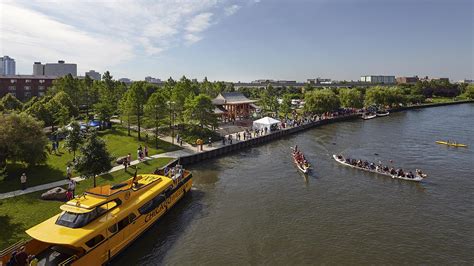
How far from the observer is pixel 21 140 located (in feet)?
120

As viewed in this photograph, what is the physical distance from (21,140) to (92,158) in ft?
35.2

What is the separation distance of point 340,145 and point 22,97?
109m

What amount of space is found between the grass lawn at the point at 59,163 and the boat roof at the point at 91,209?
9814 millimetres

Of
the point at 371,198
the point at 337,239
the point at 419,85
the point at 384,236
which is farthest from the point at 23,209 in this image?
the point at 419,85

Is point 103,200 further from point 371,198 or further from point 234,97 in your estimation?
point 234,97

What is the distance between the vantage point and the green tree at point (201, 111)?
62.8 metres

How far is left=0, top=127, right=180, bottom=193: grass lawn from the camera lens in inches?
1430

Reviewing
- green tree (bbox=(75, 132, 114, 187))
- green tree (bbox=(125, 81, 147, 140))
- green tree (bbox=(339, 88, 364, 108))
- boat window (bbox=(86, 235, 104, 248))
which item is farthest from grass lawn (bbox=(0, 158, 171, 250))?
green tree (bbox=(339, 88, 364, 108))

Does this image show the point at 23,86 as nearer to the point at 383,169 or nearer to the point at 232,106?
the point at 232,106

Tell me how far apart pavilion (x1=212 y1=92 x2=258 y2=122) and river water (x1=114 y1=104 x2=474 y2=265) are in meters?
31.9

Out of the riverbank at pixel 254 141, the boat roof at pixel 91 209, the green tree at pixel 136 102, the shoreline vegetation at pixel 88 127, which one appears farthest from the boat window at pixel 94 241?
the green tree at pixel 136 102

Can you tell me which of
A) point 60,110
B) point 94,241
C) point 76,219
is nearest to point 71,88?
point 60,110

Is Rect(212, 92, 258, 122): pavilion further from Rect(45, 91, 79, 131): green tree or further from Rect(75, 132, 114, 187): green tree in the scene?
Rect(75, 132, 114, 187): green tree

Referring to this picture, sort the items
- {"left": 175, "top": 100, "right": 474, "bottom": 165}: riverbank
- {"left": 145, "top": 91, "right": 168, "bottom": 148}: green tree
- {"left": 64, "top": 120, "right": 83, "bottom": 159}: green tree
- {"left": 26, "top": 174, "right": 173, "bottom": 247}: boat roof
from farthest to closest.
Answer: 1. {"left": 145, "top": 91, "right": 168, "bottom": 148}: green tree
2. {"left": 175, "top": 100, "right": 474, "bottom": 165}: riverbank
3. {"left": 64, "top": 120, "right": 83, "bottom": 159}: green tree
4. {"left": 26, "top": 174, "right": 173, "bottom": 247}: boat roof
